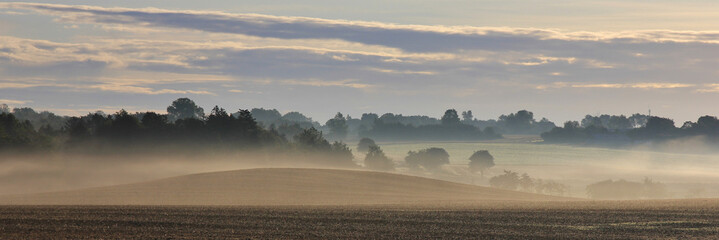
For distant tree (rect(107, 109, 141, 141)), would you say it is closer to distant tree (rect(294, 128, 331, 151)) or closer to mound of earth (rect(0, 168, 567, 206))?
mound of earth (rect(0, 168, 567, 206))

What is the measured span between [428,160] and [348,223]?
5502 inches

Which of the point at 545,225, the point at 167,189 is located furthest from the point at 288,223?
the point at 167,189

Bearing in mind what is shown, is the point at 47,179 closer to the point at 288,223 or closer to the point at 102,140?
the point at 102,140

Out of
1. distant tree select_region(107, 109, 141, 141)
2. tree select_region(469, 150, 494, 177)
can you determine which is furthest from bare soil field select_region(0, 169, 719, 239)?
tree select_region(469, 150, 494, 177)

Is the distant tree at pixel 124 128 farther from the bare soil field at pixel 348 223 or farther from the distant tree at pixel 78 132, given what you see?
the bare soil field at pixel 348 223

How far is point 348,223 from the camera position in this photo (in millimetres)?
36188

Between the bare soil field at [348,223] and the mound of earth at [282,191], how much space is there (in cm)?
1500

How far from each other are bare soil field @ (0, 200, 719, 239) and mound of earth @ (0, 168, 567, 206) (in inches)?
591

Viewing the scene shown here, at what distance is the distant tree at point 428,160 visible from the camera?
173625 mm

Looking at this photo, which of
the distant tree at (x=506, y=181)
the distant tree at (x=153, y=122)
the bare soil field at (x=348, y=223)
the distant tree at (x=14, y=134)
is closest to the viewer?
the bare soil field at (x=348, y=223)

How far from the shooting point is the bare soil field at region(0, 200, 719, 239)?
3153cm

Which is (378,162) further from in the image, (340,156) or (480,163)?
(480,163)

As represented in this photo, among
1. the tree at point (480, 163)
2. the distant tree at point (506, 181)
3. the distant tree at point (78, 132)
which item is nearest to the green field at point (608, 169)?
the tree at point (480, 163)

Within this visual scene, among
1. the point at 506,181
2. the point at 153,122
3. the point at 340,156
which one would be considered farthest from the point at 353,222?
the point at 506,181
